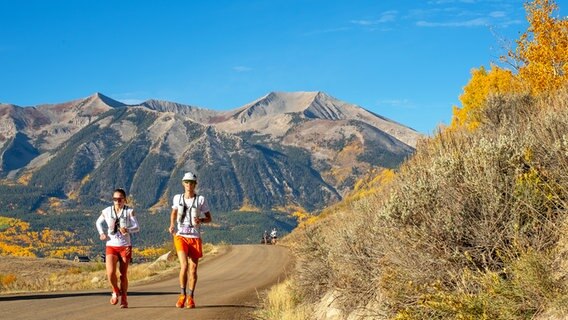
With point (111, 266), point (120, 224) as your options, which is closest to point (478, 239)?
point (120, 224)

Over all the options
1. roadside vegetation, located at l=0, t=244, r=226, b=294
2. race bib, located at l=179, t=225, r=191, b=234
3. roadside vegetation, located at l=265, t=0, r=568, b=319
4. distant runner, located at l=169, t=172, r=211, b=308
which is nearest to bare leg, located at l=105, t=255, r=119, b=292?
distant runner, located at l=169, t=172, r=211, b=308

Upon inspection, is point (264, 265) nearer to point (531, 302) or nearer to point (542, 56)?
point (542, 56)

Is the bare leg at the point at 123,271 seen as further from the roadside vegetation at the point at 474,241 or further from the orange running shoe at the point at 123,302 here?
the roadside vegetation at the point at 474,241

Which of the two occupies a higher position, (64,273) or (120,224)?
(120,224)

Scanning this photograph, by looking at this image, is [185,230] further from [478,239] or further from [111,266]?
[478,239]

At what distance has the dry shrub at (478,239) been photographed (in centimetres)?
577

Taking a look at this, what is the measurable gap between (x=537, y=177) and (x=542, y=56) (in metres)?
25.7

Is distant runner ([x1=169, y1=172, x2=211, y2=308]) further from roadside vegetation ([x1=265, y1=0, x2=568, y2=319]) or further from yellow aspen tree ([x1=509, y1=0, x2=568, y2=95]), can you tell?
yellow aspen tree ([x1=509, y1=0, x2=568, y2=95])

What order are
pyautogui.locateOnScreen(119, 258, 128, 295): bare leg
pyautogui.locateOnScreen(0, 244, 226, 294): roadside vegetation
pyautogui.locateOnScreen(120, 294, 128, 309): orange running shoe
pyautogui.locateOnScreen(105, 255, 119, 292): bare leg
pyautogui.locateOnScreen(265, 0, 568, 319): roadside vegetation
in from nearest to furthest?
1. pyautogui.locateOnScreen(265, 0, 568, 319): roadside vegetation
2. pyautogui.locateOnScreen(105, 255, 119, 292): bare leg
3. pyautogui.locateOnScreen(119, 258, 128, 295): bare leg
4. pyautogui.locateOnScreen(120, 294, 128, 309): orange running shoe
5. pyautogui.locateOnScreen(0, 244, 226, 294): roadside vegetation

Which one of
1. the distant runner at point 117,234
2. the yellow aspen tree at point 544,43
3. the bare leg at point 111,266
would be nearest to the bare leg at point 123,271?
the distant runner at point 117,234

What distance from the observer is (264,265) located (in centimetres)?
3438

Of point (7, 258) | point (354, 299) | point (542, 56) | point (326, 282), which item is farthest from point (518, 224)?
point (7, 258)

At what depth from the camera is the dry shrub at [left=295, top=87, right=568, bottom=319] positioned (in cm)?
577

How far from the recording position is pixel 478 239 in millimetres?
6793
